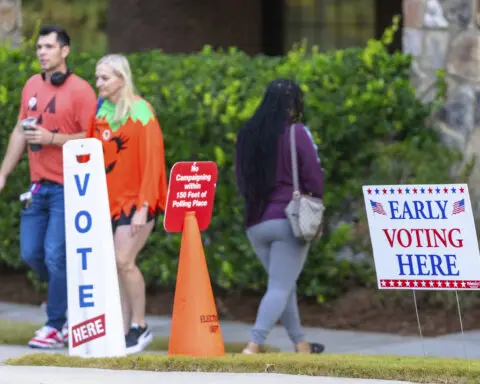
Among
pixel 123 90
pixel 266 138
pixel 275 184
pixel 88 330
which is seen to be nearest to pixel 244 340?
pixel 275 184

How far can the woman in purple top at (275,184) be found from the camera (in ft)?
31.1

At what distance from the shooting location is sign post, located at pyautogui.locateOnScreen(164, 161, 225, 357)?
29.9 feet

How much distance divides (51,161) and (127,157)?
0.71m

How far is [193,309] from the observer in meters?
9.15

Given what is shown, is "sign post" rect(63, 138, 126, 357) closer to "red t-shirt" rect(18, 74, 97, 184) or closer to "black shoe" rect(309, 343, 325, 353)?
"red t-shirt" rect(18, 74, 97, 184)

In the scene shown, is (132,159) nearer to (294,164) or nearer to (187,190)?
(187,190)

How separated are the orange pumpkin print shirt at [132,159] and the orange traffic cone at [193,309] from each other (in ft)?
2.02

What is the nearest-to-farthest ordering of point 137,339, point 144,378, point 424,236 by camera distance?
point 144,378 < point 424,236 < point 137,339

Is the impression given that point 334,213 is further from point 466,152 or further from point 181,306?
point 181,306

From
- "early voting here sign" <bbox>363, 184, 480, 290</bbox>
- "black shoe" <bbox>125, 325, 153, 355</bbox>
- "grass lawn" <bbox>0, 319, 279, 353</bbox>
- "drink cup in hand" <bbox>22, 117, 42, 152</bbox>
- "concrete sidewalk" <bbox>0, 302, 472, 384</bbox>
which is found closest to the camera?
"concrete sidewalk" <bbox>0, 302, 472, 384</bbox>

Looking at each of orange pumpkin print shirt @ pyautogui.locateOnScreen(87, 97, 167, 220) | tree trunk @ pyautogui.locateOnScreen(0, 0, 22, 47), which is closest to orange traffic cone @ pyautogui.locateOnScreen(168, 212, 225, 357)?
orange pumpkin print shirt @ pyautogui.locateOnScreen(87, 97, 167, 220)

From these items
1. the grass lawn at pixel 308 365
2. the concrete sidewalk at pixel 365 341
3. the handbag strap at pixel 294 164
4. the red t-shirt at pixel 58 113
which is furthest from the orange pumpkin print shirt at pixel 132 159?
the concrete sidewalk at pixel 365 341

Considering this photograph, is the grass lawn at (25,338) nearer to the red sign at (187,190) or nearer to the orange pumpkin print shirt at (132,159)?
the orange pumpkin print shirt at (132,159)

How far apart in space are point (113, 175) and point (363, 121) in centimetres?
250
